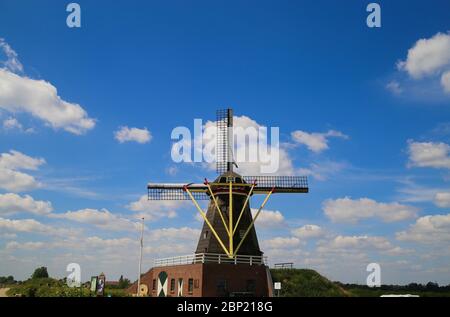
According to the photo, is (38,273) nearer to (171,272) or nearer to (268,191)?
(171,272)

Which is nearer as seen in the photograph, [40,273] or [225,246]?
[225,246]

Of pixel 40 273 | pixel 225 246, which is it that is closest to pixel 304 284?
pixel 225 246

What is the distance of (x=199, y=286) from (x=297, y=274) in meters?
11.6

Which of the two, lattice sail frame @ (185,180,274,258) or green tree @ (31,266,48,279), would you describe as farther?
green tree @ (31,266,48,279)

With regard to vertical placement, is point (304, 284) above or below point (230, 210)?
below

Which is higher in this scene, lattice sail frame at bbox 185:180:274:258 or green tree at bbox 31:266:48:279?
lattice sail frame at bbox 185:180:274:258

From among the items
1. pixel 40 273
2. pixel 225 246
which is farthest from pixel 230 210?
pixel 40 273

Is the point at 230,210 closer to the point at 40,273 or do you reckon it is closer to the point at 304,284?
the point at 304,284

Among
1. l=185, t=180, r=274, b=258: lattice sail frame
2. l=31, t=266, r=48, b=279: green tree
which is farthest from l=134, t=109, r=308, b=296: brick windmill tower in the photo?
l=31, t=266, r=48, b=279: green tree

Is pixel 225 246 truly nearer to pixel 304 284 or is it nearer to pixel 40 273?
pixel 304 284

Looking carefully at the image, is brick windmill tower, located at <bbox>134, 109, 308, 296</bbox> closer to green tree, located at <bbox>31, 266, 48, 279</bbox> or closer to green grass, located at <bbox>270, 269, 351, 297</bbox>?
green grass, located at <bbox>270, 269, 351, 297</bbox>

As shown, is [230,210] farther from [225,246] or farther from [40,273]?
[40,273]

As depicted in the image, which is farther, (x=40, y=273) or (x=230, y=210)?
(x=40, y=273)
